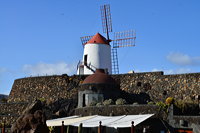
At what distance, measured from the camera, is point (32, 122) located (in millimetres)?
18781

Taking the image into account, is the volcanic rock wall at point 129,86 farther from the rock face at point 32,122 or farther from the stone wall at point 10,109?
the rock face at point 32,122

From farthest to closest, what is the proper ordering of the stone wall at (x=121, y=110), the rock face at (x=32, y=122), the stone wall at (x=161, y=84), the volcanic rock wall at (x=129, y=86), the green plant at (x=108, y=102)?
1. the volcanic rock wall at (x=129, y=86)
2. the stone wall at (x=161, y=84)
3. the green plant at (x=108, y=102)
4. the stone wall at (x=121, y=110)
5. the rock face at (x=32, y=122)

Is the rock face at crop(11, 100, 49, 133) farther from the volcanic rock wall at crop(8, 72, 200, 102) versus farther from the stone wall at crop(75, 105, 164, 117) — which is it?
the volcanic rock wall at crop(8, 72, 200, 102)

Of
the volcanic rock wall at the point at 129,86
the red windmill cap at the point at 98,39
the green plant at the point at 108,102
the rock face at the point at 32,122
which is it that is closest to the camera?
the rock face at the point at 32,122

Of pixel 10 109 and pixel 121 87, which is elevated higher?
pixel 121 87

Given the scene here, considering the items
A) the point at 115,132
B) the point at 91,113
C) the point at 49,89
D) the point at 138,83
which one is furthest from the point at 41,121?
the point at 49,89

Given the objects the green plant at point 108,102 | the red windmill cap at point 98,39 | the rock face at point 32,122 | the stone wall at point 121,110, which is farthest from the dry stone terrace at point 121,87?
the rock face at point 32,122

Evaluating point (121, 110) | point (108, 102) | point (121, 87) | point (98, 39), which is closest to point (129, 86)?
point (121, 87)

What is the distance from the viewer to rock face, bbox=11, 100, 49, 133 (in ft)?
60.8

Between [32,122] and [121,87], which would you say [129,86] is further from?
[32,122]

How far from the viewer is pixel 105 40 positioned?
142ft

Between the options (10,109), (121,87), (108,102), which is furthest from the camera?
(10,109)

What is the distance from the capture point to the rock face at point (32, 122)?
18547 mm

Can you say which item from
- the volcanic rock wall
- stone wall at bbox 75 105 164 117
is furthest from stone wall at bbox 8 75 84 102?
stone wall at bbox 75 105 164 117
